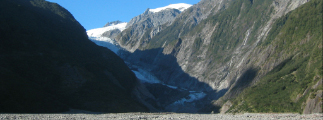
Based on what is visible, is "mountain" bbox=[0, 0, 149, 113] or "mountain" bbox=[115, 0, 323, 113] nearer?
"mountain" bbox=[115, 0, 323, 113]

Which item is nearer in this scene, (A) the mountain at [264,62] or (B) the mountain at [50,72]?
(A) the mountain at [264,62]

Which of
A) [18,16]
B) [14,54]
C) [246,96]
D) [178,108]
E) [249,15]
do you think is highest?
[249,15]

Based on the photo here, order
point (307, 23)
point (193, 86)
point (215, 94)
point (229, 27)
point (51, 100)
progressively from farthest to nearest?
point (229, 27) < point (193, 86) < point (215, 94) < point (307, 23) < point (51, 100)

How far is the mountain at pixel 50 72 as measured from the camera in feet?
219

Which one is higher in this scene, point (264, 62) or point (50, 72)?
point (264, 62)

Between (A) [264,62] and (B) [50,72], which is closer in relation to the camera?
(B) [50,72]

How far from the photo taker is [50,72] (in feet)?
290

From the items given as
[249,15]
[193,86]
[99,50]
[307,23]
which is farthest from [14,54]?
[249,15]

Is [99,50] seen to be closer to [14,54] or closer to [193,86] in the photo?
[14,54]

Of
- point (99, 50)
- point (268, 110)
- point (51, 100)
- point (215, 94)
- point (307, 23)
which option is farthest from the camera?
point (215, 94)

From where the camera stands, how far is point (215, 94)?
153 metres

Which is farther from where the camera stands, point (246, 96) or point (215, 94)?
point (215, 94)

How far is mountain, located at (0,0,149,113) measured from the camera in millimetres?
66625

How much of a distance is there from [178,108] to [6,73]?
3240 inches
